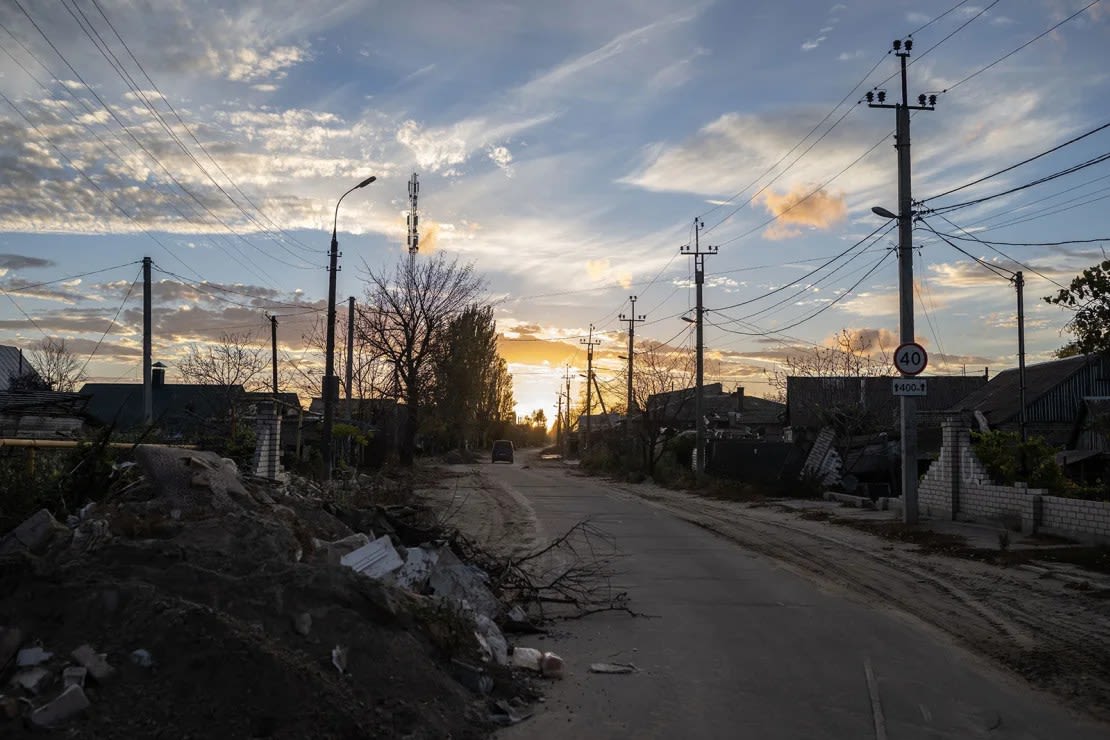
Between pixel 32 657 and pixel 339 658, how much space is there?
1.82 metres

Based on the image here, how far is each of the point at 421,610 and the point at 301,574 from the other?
104 cm

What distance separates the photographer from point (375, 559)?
8.39 metres

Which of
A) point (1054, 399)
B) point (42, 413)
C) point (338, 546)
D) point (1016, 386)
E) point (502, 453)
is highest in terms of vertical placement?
point (1016, 386)

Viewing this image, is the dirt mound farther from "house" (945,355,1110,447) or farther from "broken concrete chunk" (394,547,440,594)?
"house" (945,355,1110,447)

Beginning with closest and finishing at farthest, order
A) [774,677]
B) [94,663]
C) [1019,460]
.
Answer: [94,663] → [774,677] → [1019,460]

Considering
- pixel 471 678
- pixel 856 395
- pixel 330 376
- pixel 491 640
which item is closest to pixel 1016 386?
pixel 856 395

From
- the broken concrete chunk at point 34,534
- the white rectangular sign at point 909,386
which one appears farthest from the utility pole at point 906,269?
the broken concrete chunk at point 34,534

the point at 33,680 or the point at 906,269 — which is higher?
the point at 906,269

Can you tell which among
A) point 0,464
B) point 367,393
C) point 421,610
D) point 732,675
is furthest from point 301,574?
point 367,393

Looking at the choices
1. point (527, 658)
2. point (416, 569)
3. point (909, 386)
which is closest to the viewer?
point (527, 658)

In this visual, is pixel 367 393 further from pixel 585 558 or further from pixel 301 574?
pixel 301 574

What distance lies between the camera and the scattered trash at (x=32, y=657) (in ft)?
17.0

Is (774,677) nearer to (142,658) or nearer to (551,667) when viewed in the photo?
(551,667)

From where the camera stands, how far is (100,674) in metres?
5.14
